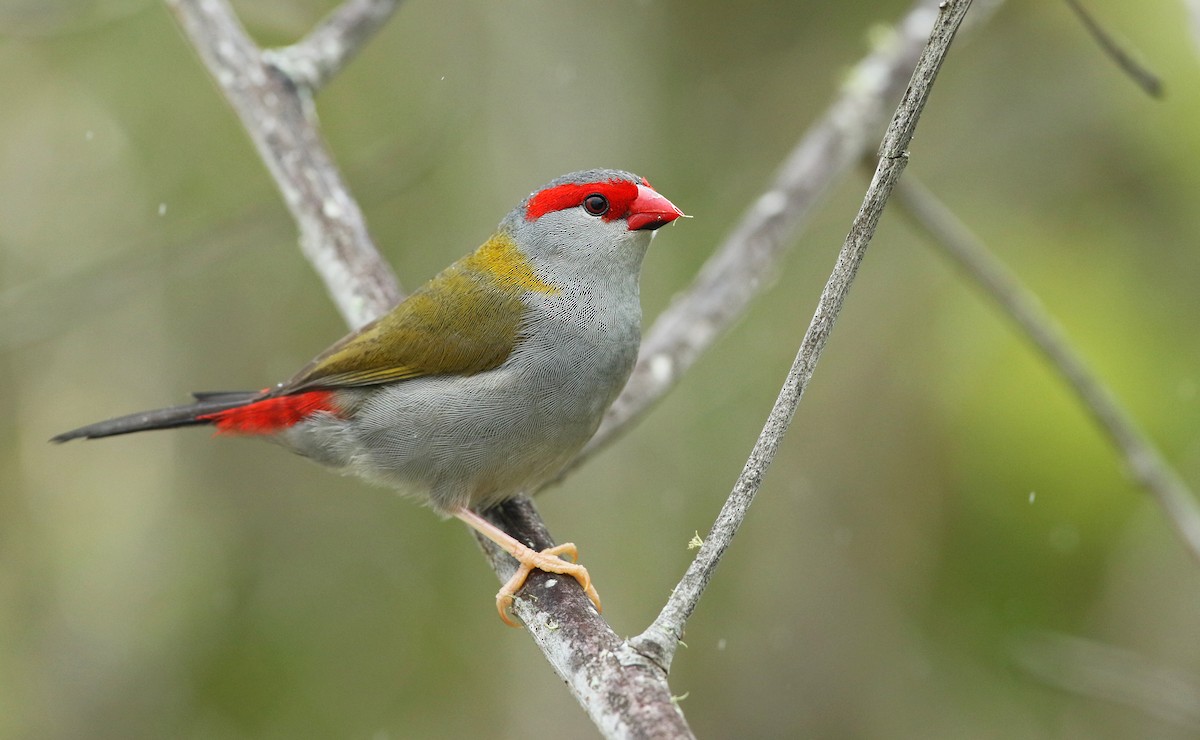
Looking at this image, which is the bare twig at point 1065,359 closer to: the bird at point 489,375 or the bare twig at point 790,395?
the bird at point 489,375

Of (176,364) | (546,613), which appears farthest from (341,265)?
(176,364)

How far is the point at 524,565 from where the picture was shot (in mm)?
2719

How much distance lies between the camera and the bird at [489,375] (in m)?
3.00

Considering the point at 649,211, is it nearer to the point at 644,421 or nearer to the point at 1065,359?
the point at 1065,359

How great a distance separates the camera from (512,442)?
9.74 ft

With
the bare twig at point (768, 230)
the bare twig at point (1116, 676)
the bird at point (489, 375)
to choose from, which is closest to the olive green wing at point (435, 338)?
the bird at point (489, 375)

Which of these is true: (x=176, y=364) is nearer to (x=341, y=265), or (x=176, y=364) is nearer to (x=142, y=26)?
(x=142, y=26)

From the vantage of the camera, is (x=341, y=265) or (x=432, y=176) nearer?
(x=341, y=265)

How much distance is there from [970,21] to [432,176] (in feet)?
9.02

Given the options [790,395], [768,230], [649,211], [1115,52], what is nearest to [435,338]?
[649,211]

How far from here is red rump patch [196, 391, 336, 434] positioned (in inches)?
126

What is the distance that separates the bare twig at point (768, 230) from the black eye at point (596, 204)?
1.56 feet

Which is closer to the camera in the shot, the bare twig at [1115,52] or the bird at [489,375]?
the bare twig at [1115,52]

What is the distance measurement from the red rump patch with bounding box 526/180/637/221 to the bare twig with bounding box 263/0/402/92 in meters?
0.94
